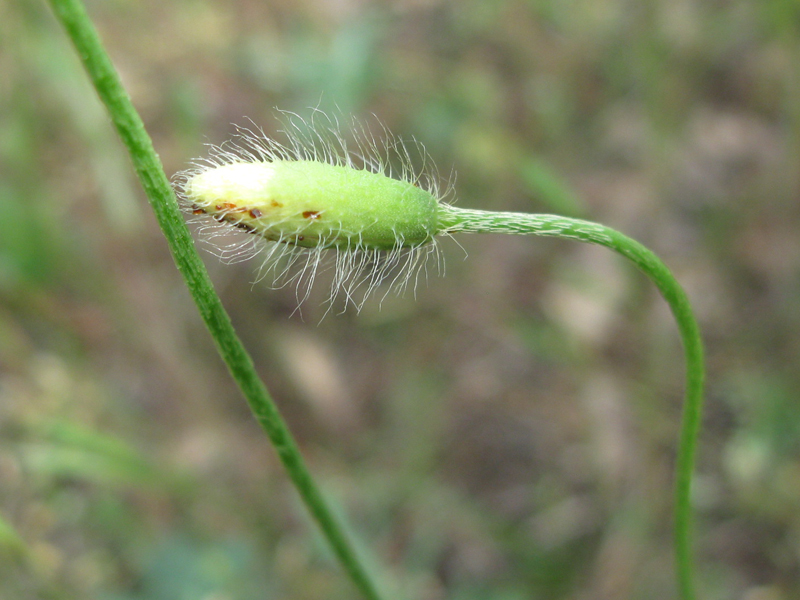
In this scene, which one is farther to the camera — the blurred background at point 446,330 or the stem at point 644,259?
the blurred background at point 446,330

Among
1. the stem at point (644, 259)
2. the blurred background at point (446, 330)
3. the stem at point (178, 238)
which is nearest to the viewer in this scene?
the stem at point (178, 238)

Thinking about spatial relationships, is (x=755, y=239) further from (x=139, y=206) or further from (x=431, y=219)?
(x=139, y=206)

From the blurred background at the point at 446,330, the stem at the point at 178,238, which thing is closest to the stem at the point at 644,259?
the stem at the point at 178,238

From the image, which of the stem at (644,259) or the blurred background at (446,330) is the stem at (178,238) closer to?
the stem at (644,259)

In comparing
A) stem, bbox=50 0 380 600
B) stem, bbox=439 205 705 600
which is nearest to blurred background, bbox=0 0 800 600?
stem, bbox=439 205 705 600

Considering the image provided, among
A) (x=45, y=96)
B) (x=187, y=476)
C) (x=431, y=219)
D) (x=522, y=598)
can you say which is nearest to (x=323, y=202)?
(x=431, y=219)

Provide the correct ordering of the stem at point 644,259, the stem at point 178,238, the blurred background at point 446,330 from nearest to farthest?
the stem at point 178,238 < the stem at point 644,259 < the blurred background at point 446,330
